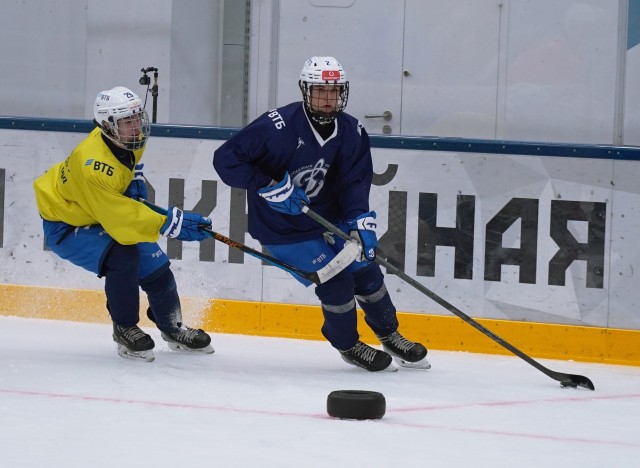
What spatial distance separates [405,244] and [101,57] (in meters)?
2.22

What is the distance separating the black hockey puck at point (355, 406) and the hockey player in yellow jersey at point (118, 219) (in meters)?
1.04

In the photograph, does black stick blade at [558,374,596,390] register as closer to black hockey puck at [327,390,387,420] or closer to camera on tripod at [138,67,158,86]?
black hockey puck at [327,390,387,420]

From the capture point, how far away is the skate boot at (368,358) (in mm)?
4250

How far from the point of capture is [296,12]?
20.4ft

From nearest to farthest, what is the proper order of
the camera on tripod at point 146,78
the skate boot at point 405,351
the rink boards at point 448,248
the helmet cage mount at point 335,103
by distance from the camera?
the helmet cage mount at point 335,103 → the skate boot at point 405,351 → the rink boards at point 448,248 → the camera on tripod at point 146,78

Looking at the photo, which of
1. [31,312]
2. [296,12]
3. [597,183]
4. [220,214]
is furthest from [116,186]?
[296,12]

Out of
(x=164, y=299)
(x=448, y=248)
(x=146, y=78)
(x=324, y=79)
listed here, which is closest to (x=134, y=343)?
(x=164, y=299)

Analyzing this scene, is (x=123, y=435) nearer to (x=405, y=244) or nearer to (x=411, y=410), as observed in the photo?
(x=411, y=410)

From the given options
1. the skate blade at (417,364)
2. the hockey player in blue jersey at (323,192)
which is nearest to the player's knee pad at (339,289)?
the hockey player in blue jersey at (323,192)

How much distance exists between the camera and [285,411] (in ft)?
11.2

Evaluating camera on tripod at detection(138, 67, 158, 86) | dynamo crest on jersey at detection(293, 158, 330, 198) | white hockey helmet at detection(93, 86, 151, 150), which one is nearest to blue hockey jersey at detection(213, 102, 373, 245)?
dynamo crest on jersey at detection(293, 158, 330, 198)

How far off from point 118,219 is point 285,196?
Answer: 0.54m

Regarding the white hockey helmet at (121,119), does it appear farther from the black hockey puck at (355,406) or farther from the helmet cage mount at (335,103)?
the black hockey puck at (355,406)

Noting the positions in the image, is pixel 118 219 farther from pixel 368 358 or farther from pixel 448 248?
pixel 448 248
